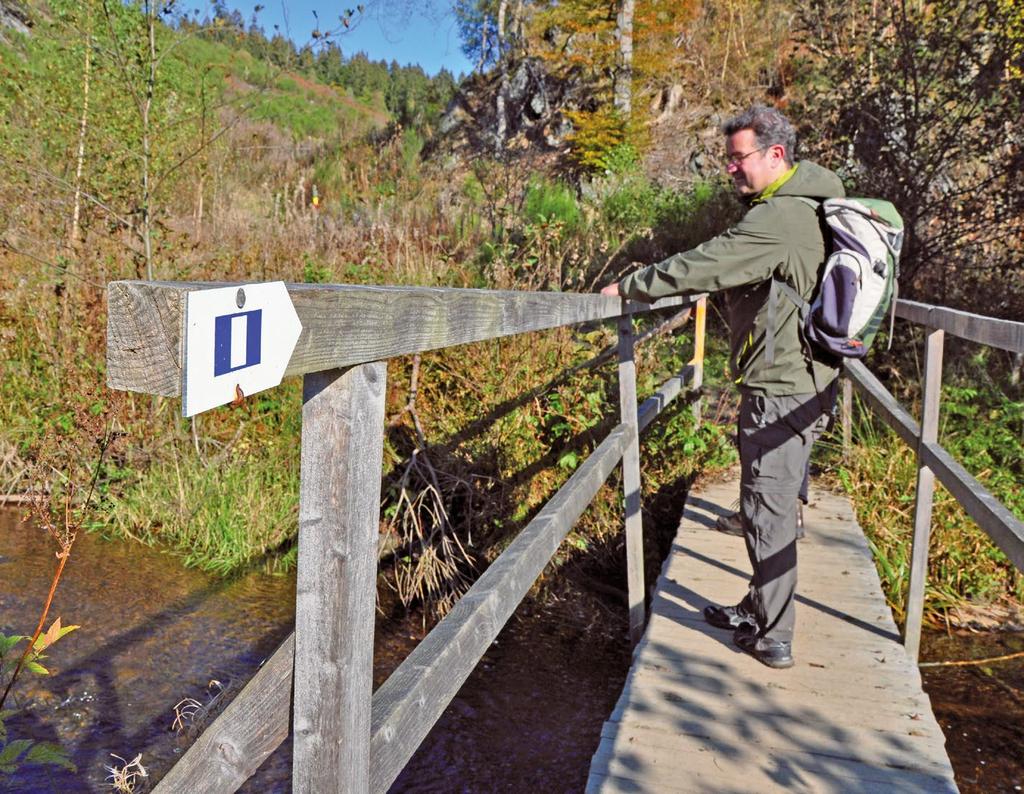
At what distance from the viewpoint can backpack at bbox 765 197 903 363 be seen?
9.40ft

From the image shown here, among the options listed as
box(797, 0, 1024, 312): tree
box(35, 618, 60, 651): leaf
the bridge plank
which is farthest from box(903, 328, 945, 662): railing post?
box(797, 0, 1024, 312): tree

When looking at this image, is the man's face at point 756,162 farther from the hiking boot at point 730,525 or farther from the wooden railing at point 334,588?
the hiking boot at point 730,525

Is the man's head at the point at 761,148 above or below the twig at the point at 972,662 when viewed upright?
above

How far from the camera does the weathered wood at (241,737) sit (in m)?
1.17

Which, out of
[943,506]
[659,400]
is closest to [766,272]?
[659,400]

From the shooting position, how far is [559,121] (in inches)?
783

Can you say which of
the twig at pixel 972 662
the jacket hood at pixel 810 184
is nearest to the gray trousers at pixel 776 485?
the jacket hood at pixel 810 184

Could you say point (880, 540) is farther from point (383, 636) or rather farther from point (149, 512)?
point (149, 512)

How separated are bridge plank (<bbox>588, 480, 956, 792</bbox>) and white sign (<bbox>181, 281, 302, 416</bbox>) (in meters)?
1.87

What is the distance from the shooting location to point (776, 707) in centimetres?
291

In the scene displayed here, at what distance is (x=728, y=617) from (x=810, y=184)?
1.68m

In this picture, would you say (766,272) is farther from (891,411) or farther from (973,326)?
(891,411)

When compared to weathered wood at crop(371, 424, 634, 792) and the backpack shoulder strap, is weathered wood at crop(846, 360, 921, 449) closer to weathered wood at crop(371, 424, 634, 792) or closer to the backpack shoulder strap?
the backpack shoulder strap

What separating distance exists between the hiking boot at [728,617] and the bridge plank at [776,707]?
0.04 meters
